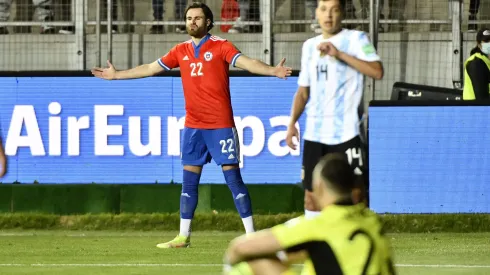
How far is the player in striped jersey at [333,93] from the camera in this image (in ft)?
31.0

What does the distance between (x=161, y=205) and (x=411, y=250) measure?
15.0 ft

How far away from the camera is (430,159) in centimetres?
1570

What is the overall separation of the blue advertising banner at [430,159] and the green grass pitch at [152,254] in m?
Result: 0.65

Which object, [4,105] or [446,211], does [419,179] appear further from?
[4,105]

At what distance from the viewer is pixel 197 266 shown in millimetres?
10859

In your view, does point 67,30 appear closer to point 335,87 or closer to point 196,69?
point 196,69

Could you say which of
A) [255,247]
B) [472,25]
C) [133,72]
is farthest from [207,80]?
[255,247]

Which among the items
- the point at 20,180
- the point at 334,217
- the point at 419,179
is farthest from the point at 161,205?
the point at 334,217

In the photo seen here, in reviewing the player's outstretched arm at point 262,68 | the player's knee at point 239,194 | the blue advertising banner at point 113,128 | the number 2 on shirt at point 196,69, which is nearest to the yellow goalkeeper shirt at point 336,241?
the player's outstretched arm at point 262,68

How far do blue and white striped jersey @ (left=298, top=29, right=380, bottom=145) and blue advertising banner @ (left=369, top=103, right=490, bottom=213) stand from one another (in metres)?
6.22

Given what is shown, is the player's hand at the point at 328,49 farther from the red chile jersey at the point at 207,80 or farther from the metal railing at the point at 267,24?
the metal railing at the point at 267,24

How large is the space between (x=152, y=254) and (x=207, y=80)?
1.80 metres

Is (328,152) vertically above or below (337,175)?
below

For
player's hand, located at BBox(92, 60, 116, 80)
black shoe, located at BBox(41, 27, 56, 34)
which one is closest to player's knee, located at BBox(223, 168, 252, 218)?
player's hand, located at BBox(92, 60, 116, 80)
